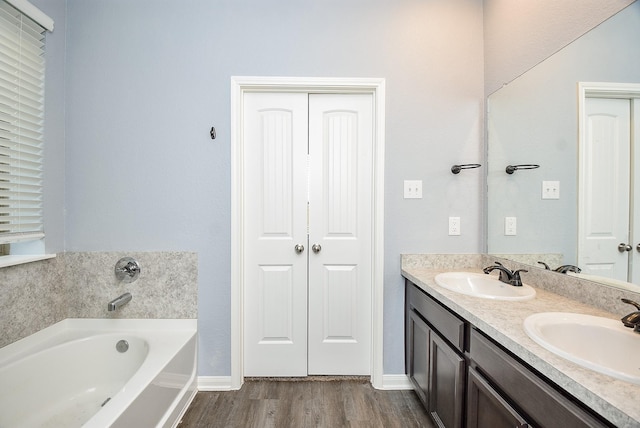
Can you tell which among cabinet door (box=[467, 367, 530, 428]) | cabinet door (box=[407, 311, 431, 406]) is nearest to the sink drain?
cabinet door (box=[407, 311, 431, 406])

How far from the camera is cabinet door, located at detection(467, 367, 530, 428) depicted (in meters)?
0.88

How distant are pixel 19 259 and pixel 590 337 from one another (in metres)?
2.75

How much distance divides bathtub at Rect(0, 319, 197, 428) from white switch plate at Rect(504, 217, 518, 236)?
215 centimetres

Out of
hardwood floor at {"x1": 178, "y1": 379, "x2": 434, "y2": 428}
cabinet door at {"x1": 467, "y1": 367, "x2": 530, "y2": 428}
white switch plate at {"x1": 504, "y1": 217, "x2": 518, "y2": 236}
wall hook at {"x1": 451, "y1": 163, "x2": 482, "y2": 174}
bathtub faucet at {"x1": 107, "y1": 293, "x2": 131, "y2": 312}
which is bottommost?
hardwood floor at {"x1": 178, "y1": 379, "x2": 434, "y2": 428}

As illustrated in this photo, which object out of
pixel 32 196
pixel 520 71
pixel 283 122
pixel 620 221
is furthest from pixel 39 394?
pixel 520 71

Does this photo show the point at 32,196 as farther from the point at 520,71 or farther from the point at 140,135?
the point at 520,71

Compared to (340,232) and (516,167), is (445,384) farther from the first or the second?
(516,167)

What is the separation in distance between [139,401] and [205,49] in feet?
6.76

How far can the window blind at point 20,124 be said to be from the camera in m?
1.45

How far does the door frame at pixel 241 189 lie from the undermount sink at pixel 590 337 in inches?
37.8

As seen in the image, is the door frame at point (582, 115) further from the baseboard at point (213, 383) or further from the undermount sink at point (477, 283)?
the baseboard at point (213, 383)

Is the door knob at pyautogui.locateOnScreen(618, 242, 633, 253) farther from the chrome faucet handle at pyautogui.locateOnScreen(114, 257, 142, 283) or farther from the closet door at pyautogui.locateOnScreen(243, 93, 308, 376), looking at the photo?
the chrome faucet handle at pyautogui.locateOnScreen(114, 257, 142, 283)

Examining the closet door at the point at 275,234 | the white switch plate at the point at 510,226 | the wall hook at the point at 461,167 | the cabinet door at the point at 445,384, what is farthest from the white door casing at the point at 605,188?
the closet door at the point at 275,234

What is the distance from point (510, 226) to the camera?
5.43ft
